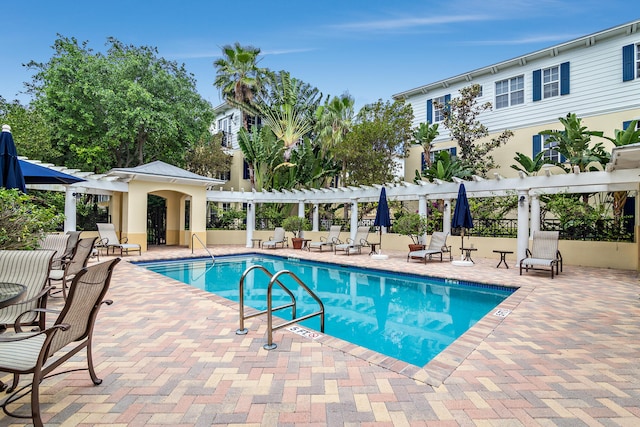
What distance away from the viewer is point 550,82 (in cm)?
1527

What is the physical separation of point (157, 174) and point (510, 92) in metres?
16.7

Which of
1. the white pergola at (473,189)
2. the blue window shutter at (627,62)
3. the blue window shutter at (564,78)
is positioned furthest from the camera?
the blue window shutter at (564,78)

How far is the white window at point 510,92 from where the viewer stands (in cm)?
1609

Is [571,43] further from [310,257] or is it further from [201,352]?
[201,352]

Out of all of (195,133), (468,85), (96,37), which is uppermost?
(96,37)

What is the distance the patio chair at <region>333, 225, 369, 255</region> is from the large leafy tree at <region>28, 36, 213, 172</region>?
10453 millimetres

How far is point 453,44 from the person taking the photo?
55.5ft

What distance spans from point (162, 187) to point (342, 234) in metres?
9.28

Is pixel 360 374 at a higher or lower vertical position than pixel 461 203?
lower

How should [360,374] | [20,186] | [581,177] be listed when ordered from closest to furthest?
[360,374] < [20,186] < [581,177]

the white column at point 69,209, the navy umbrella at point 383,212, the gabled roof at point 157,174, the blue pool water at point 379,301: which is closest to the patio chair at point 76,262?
the blue pool water at point 379,301

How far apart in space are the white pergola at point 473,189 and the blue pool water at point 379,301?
13.2 feet

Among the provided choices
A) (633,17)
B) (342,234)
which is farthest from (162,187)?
(633,17)

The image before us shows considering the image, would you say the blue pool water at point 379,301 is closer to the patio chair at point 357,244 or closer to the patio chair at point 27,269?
the patio chair at point 357,244
